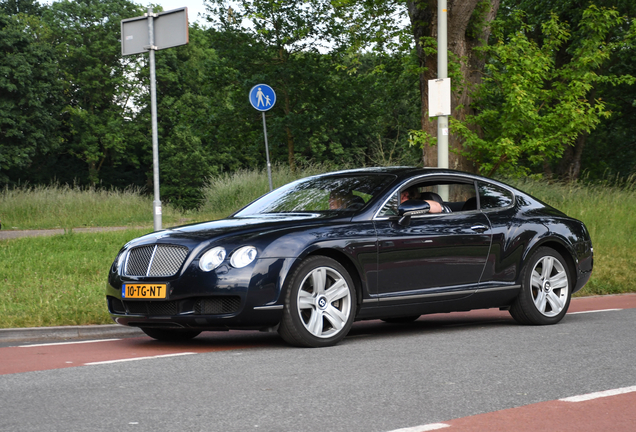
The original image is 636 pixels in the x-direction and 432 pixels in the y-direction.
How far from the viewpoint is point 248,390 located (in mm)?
5203

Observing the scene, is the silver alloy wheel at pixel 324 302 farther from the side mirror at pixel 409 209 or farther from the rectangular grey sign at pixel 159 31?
the rectangular grey sign at pixel 159 31

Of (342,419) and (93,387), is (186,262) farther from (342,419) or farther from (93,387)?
(342,419)

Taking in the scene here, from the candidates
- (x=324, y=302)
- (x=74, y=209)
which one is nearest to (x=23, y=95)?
(x=74, y=209)

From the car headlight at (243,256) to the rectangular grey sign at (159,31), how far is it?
13.8 feet

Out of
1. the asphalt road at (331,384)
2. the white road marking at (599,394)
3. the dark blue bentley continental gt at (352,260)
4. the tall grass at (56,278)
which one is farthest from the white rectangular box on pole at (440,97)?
the white road marking at (599,394)

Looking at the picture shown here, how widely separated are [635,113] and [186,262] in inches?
1387

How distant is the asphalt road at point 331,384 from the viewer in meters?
4.46

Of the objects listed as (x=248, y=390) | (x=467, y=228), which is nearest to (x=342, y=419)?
(x=248, y=390)

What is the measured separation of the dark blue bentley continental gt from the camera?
6.62 meters

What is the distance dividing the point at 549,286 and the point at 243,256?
11.8ft

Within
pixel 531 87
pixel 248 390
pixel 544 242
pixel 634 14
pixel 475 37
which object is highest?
pixel 634 14

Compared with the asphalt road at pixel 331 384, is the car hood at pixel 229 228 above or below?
above

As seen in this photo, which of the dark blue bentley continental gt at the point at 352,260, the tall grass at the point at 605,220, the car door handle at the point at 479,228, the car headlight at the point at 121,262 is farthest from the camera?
the tall grass at the point at 605,220

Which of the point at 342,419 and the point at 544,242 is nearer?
the point at 342,419
